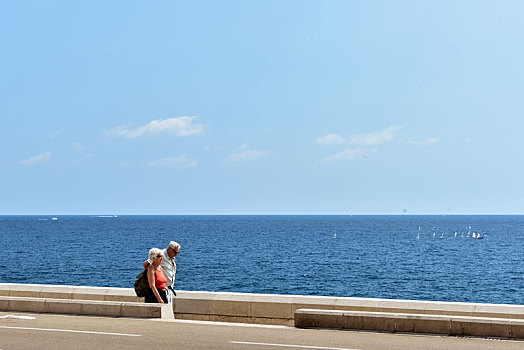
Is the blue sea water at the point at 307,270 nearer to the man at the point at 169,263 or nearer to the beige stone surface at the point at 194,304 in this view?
the beige stone surface at the point at 194,304

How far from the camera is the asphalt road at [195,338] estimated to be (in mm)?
10391

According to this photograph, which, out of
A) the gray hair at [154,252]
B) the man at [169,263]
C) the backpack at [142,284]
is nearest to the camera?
the gray hair at [154,252]

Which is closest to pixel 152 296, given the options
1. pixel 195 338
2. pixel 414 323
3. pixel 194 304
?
pixel 194 304

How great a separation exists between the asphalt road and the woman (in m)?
0.45

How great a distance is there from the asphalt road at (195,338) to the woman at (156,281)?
45 cm

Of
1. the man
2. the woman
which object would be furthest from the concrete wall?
the woman

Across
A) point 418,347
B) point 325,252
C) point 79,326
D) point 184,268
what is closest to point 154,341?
point 79,326

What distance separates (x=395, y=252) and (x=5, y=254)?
49.8 meters

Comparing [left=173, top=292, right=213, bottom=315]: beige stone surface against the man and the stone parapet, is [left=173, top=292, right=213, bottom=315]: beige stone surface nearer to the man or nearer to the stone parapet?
the man

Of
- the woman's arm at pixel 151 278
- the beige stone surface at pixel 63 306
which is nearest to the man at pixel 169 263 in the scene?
the woman's arm at pixel 151 278

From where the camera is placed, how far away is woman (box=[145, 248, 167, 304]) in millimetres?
12445

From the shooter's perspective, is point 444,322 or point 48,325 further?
point 48,325

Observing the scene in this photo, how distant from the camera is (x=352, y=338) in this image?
11.1 m

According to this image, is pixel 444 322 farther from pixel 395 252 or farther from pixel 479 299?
pixel 395 252
